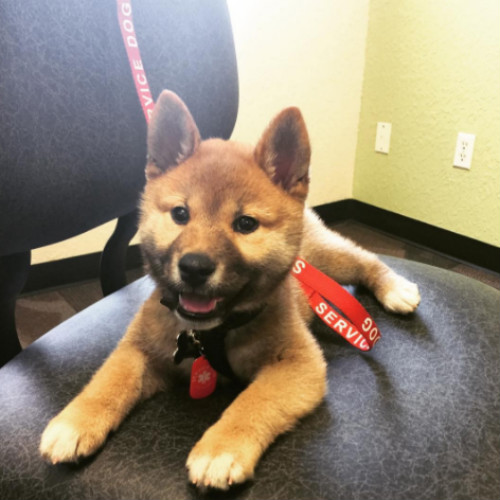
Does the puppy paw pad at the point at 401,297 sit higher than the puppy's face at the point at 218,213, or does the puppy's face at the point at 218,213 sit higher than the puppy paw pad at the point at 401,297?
the puppy's face at the point at 218,213

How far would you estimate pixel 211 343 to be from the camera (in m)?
0.70

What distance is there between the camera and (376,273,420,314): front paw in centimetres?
87

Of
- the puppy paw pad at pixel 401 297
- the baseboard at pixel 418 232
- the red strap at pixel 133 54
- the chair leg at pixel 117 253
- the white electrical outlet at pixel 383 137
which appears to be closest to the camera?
the red strap at pixel 133 54

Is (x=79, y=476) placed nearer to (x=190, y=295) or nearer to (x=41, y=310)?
(x=190, y=295)

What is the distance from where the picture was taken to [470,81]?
1.93 metres

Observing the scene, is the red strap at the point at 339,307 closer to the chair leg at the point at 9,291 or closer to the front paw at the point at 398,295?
the front paw at the point at 398,295

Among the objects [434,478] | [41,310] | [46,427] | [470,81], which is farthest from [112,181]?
[470,81]

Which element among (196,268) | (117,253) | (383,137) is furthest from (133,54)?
(383,137)

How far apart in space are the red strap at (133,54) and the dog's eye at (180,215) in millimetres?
184

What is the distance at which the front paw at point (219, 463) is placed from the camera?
528mm

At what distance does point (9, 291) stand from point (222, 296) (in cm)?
44

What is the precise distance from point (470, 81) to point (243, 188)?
1.68 meters

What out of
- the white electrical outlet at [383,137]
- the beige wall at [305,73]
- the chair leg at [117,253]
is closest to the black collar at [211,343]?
the chair leg at [117,253]

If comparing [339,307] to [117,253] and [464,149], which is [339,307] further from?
[464,149]
